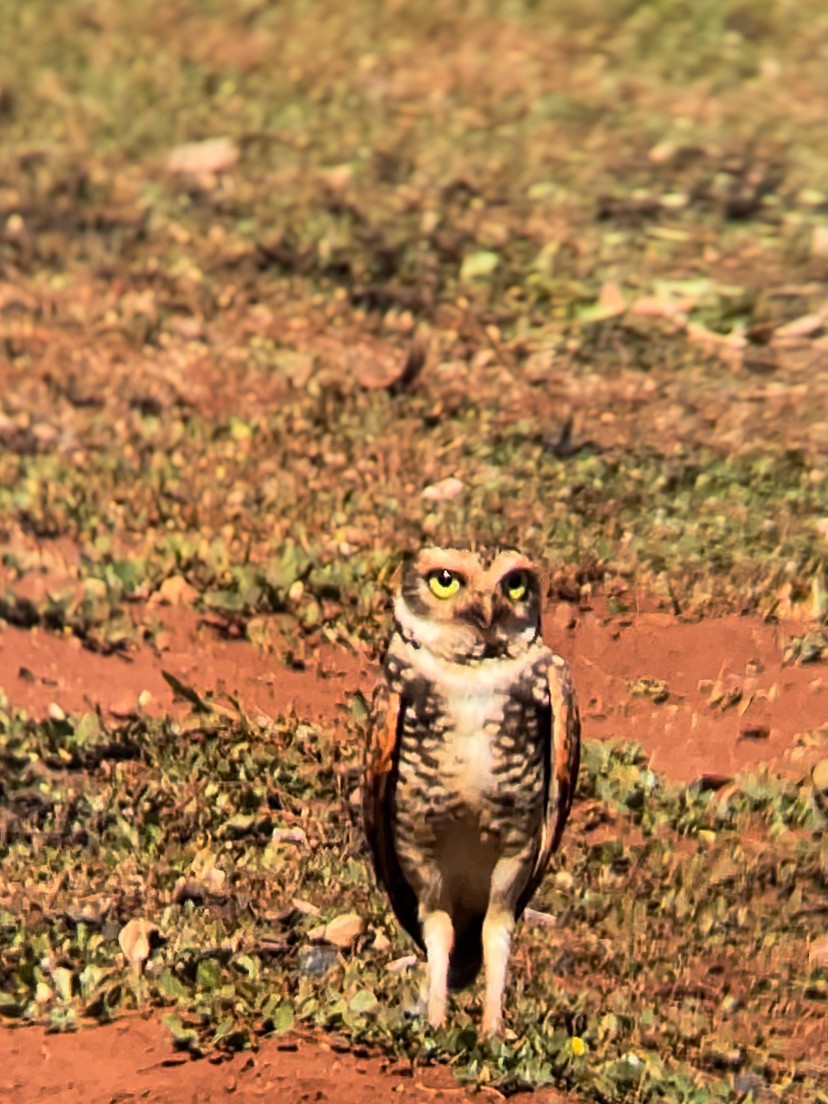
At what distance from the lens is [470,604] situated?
3.60 m

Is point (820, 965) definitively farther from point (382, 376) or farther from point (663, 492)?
point (382, 376)

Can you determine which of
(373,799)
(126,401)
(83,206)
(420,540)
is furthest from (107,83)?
(373,799)

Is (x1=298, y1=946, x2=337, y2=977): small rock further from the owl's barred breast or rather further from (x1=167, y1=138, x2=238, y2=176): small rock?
(x1=167, y1=138, x2=238, y2=176): small rock

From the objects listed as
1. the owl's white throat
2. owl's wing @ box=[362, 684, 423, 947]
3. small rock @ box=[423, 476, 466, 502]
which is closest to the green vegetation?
owl's wing @ box=[362, 684, 423, 947]

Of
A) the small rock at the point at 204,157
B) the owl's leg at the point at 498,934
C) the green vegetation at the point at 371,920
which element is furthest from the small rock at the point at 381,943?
the small rock at the point at 204,157

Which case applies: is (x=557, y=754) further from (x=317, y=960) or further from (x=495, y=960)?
(x=317, y=960)

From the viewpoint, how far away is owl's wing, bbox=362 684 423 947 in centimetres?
397

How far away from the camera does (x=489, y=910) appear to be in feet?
13.4

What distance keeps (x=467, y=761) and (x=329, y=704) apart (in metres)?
1.02

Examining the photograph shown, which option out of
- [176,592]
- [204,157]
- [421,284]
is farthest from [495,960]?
[204,157]

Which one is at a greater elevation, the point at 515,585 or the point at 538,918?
the point at 515,585

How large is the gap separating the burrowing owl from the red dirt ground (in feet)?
1.17

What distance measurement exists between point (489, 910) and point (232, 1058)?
708 millimetres

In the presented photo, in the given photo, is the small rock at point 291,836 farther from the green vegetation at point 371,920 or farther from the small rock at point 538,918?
the small rock at point 538,918
